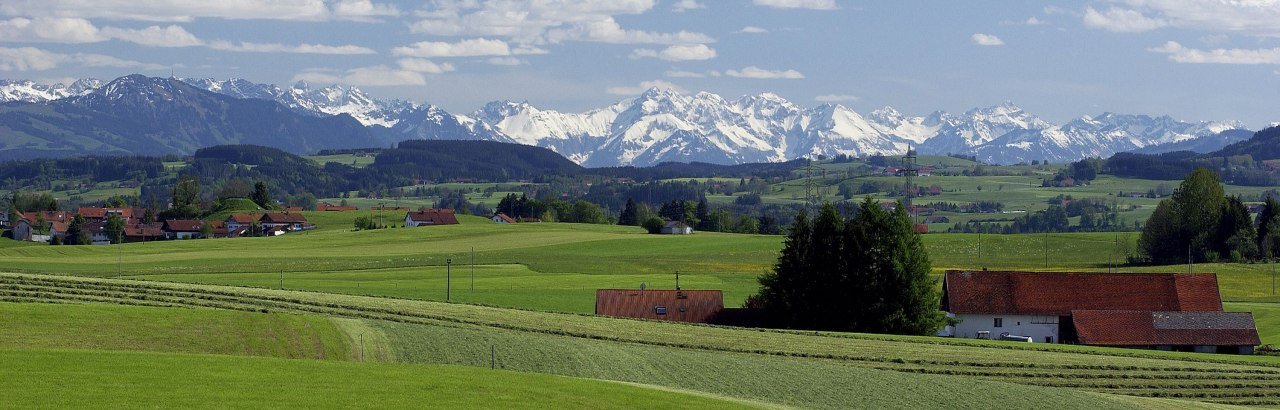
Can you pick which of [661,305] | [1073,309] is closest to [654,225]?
[1073,309]

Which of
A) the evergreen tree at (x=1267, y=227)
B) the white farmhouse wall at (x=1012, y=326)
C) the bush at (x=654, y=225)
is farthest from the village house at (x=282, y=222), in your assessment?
the white farmhouse wall at (x=1012, y=326)

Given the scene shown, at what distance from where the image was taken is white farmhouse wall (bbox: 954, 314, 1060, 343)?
7400 cm

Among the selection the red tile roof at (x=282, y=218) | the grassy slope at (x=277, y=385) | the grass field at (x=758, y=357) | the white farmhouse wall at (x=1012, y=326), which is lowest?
the white farmhouse wall at (x=1012, y=326)

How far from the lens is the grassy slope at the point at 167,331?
3850cm

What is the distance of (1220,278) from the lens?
354 feet

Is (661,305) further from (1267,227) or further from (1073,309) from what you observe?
(1267,227)

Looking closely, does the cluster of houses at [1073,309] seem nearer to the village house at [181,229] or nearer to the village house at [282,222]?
the village house at [181,229]

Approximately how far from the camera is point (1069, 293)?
75.4 meters

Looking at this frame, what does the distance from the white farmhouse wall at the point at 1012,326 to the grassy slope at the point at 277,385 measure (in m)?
41.1

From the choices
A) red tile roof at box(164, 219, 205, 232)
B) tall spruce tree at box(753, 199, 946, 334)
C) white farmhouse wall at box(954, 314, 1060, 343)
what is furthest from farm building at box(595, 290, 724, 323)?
red tile roof at box(164, 219, 205, 232)

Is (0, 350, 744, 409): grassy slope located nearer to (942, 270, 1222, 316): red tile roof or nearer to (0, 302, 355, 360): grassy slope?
(0, 302, 355, 360): grassy slope

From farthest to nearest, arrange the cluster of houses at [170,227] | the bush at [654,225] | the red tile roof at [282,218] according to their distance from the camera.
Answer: the red tile roof at [282,218] → the cluster of houses at [170,227] → the bush at [654,225]

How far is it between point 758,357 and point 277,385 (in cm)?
2199

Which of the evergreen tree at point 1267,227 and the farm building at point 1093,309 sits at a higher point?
the evergreen tree at point 1267,227
